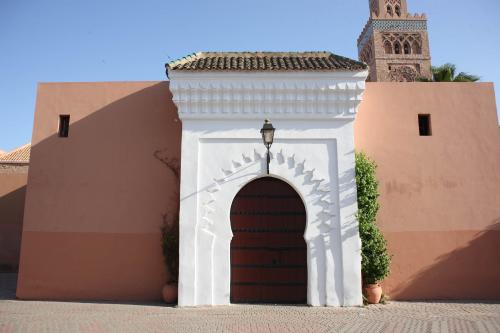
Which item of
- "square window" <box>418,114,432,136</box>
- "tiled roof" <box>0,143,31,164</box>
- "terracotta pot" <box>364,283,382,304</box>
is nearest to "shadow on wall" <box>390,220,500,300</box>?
"terracotta pot" <box>364,283,382,304</box>

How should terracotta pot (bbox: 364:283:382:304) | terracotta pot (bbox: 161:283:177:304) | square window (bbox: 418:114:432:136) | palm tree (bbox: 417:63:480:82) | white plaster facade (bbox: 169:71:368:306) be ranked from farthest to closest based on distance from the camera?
palm tree (bbox: 417:63:480:82) < square window (bbox: 418:114:432:136) < terracotta pot (bbox: 161:283:177:304) < terracotta pot (bbox: 364:283:382:304) < white plaster facade (bbox: 169:71:368:306)

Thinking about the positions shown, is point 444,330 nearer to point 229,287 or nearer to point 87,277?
point 229,287

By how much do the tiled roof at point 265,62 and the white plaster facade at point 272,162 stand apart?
153 millimetres

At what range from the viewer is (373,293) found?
7.54 m

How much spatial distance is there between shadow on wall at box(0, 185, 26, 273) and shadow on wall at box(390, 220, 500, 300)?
499 inches

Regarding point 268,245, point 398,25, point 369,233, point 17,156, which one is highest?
point 398,25

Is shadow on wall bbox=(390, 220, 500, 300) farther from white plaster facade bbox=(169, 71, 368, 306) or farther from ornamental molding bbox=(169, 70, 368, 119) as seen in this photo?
ornamental molding bbox=(169, 70, 368, 119)

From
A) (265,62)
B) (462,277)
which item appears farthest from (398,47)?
(462,277)

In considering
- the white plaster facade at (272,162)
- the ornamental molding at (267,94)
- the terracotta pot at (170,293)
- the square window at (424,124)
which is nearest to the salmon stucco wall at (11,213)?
the terracotta pot at (170,293)

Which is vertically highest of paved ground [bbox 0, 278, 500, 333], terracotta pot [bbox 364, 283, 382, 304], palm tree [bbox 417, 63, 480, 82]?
palm tree [bbox 417, 63, 480, 82]

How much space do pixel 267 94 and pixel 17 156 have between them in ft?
42.7

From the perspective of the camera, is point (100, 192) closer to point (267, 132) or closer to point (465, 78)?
point (267, 132)

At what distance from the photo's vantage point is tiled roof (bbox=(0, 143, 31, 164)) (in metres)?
15.3

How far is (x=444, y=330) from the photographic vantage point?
5.74 m
